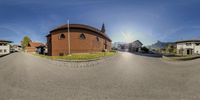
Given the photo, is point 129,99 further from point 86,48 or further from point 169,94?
point 86,48

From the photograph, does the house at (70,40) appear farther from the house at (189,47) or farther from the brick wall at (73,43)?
the house at (189,47)

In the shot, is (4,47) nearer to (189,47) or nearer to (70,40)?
(70,40)

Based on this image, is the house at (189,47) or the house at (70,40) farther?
the house at (189,47)

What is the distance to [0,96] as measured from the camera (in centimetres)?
562

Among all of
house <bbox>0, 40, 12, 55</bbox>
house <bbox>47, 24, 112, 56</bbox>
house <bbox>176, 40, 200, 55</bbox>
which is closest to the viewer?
house <bbox>47, 24, 112, 56</bbox>

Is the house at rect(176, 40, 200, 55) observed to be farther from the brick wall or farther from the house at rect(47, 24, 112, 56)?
the house at rect(47, 24, 112, 56)

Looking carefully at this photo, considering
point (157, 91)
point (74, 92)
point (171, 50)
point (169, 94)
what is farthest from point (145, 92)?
point (171, 50)

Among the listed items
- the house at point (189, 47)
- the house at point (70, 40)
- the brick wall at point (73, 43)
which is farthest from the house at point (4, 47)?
the house at point (189, 47)

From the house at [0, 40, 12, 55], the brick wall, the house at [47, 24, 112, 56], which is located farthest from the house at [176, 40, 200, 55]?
the house at [0, 40, 12, 55]

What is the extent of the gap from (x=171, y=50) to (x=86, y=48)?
167ft

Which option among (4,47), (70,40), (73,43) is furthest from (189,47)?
(4,47)

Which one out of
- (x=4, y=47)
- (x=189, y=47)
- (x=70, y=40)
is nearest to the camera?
(x=70, y=40)

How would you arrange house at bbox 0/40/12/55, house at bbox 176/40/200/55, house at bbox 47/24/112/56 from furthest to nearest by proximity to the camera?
house at bbox 176/40/200/55 → house at bbox 0/40/12/55 → house at bbox 47/24/112/56

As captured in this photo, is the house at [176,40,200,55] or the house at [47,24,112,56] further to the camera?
the house at [176,40,200,55]
